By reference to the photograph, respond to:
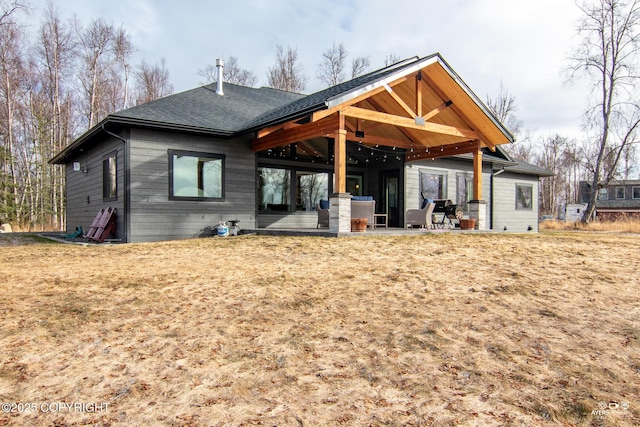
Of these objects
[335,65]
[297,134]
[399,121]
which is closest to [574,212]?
[335,65]

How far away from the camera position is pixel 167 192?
→ 371 inches

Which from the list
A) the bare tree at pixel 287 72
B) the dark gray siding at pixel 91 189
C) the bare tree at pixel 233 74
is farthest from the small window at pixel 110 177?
the bare tree at pixel 233 74

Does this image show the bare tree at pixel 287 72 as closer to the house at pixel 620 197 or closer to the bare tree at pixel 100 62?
the bare tree at pixel 100 62

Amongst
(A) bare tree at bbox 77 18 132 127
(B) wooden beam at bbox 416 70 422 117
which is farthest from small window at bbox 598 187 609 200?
(A) bare tree at bbox 77 18 132 127

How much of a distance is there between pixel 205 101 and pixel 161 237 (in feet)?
14.2

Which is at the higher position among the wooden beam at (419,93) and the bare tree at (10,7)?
the bare tree at (10,7)

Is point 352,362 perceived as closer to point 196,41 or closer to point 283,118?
point 283,118

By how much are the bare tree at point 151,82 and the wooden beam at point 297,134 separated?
56.2ft

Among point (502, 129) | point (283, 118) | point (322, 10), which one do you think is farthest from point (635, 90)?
point (283, 118)

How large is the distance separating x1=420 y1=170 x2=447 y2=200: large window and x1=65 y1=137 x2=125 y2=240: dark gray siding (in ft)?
30.2

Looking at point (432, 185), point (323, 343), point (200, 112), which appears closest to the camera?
point (323, 343)

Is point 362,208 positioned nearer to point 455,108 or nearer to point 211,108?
point 455,108

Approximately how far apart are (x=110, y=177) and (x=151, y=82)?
17.2 metres

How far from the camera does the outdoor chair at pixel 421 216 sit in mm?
10547
